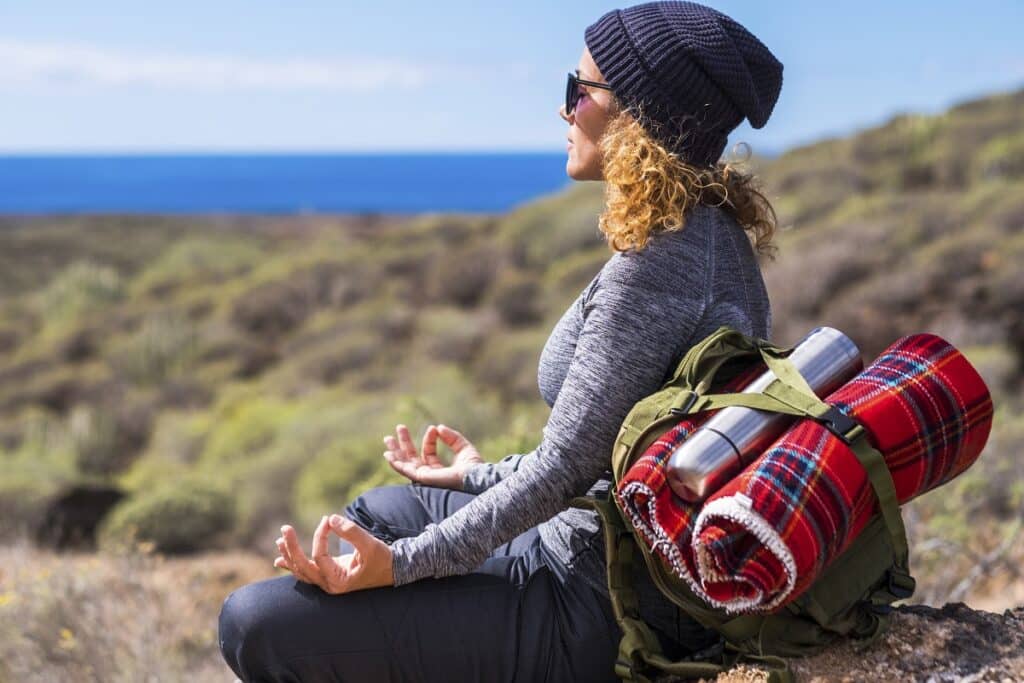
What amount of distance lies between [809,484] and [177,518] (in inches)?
324

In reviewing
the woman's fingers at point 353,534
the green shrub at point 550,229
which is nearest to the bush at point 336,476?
the woman's fingers at point 353,534

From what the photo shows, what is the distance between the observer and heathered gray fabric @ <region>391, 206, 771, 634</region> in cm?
205

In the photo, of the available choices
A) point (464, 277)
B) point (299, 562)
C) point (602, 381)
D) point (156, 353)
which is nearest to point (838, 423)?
point (602, 381)

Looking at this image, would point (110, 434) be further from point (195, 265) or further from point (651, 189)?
point (195, 265)

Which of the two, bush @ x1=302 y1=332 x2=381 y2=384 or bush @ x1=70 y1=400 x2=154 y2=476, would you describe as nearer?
bush @ x1=70 y1=400 x2=154 y2=476

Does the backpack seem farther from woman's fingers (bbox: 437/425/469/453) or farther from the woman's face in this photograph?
woman's fingers (bbox: 437/425/469/453)

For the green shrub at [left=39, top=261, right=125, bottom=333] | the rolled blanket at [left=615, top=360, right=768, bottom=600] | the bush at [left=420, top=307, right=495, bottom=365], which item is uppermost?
the rolled blanket at [left=615, top=360, right=768, bottom=600]

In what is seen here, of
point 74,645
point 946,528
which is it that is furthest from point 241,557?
point 946,528

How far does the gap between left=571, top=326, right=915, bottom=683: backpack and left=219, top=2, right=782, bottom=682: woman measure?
3.4 inches

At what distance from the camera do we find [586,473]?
2096 mm

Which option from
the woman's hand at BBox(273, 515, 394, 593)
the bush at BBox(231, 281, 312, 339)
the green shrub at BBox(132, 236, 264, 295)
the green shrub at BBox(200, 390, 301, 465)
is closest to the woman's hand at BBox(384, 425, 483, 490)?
the woman's hand at BBox(273, 515, 394, 593)

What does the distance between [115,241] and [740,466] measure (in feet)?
159

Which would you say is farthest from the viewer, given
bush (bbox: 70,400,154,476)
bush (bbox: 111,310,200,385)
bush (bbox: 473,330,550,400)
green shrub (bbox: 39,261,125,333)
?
green shrub (bbox: 39,261,125,333)

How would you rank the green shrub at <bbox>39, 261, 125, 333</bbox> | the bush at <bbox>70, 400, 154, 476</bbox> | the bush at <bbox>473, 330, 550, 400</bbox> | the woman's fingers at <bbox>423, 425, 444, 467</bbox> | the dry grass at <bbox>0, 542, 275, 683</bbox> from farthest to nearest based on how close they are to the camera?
the green shrub at <bbox>39, 261, 125, 333</bbox>
the bush at <bbox>70, 400, 154, 476</bbox>
the bush at <bbox>473, 330, 550, 400</bbox>
the dry grass at <bbox>0, 542, 275, 683</bbox>
the woman's fingers at <bbox>423, 425, 444, 467</bbox>
